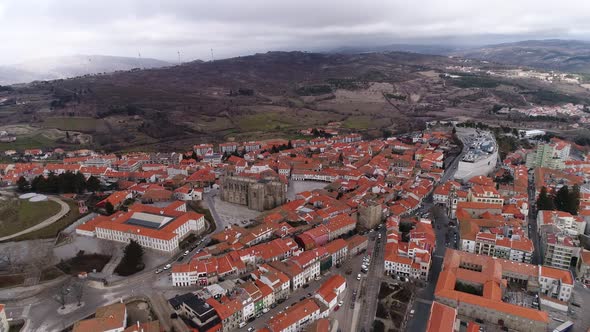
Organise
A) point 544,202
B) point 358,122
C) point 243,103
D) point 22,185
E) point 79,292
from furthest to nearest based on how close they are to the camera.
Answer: point 243,103 < point 358,122 < point 22,185 < point 544,202 < point 79,292

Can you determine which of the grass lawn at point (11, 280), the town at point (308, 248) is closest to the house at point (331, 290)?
the town at point (308, 248)

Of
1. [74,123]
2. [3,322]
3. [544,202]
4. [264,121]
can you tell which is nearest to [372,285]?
[544,202]

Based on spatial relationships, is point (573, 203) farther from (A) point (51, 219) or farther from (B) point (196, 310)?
(A) point (51, 219)

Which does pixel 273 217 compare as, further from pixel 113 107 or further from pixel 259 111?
pixel 113 107

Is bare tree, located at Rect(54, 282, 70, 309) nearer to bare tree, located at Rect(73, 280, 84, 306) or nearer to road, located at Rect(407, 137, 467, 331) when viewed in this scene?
bare tree, located at Rect(73, 280, 84, 306)

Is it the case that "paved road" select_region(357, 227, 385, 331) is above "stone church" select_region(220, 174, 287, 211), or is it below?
below

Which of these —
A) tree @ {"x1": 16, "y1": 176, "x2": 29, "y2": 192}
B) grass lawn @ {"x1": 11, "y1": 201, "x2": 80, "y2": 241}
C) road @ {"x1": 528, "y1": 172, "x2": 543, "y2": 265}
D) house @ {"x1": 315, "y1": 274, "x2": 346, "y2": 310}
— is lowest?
road @ {"x1": 528, "y1": 172, "x2": 543, "y2": 265}

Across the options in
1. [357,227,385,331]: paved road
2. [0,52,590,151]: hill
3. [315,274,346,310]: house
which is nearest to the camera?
[357,227,385,331]: paved road

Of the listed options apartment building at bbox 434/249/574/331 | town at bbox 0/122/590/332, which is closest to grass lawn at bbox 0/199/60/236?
town at bbox 0/122/590/332
